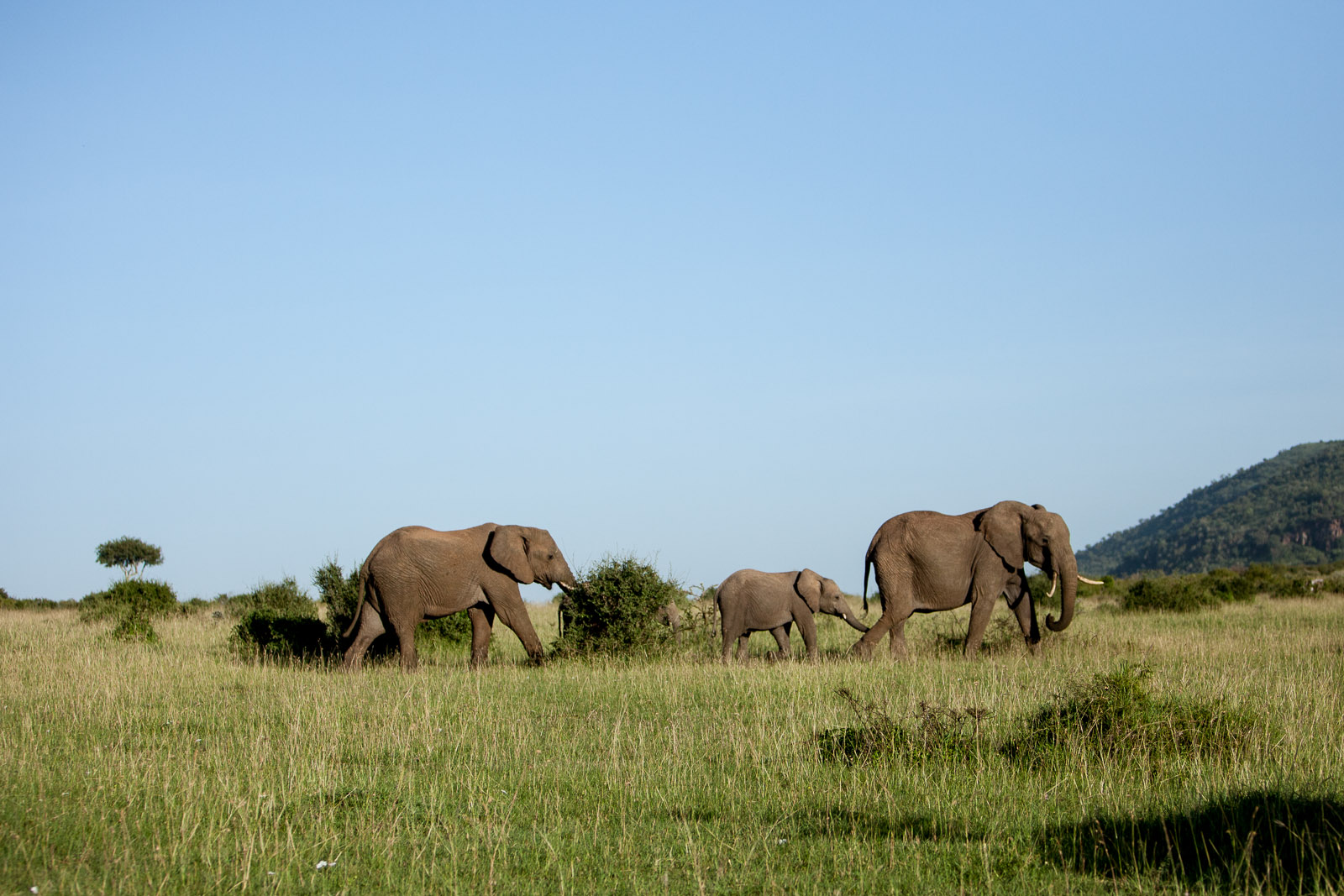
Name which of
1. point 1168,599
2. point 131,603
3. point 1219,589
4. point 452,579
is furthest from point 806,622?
point 1219,589

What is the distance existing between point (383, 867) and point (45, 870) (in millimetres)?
1921

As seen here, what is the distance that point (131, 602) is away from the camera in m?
30.4

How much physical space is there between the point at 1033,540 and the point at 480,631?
9688 millimetres

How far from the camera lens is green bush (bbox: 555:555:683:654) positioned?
63.3ft

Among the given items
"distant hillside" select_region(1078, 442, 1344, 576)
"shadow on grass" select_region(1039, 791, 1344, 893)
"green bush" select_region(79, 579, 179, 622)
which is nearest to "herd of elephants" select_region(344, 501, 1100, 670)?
"shadow on grass" select_region(1039, 791, 1344, 893)

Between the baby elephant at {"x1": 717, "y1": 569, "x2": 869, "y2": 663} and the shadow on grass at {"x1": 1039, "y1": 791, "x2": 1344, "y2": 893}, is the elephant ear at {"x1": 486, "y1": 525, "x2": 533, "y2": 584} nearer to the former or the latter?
the baby elephant at {"x1": 717, "y1": 569, "x2": 869, "y2": 663}

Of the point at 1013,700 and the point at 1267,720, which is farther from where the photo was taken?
the point at 1013,700

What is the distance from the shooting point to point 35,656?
18219 mm

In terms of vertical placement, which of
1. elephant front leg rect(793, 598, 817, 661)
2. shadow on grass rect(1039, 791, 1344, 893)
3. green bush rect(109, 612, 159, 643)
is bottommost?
shadow on grass rect(1039, 791, 1344, 893)

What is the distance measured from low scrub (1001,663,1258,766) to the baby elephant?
9.10m

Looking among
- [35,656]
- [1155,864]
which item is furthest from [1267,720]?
[35,656]

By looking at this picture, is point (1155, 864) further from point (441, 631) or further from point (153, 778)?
point (441, 631)

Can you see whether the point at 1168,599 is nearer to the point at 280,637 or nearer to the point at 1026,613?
the point at 1026,613

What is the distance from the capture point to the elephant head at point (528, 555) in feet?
61.1
